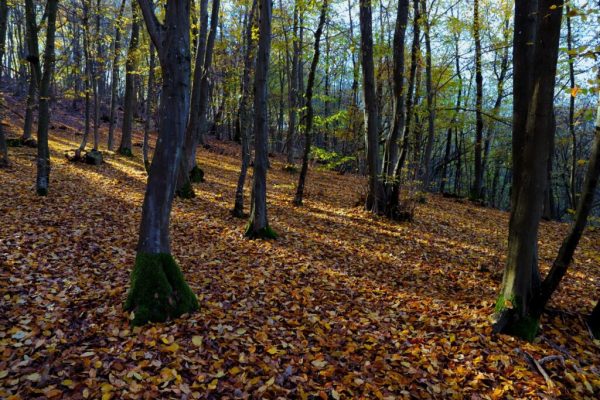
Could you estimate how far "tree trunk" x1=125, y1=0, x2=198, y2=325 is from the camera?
4340 mm

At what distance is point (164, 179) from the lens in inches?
176

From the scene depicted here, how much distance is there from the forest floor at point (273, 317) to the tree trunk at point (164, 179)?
0.27 m

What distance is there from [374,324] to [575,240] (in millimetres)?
2695

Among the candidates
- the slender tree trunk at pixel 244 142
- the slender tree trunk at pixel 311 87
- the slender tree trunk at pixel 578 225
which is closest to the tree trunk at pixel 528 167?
the slender tree trunk at pixel 578 225

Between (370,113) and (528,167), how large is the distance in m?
6.81

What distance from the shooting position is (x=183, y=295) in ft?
15.7

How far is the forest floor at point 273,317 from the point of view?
3.74 m

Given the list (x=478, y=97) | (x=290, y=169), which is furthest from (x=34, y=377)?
(x=478, y=97)

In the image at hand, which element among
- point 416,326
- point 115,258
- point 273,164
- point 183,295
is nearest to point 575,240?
point 416,326

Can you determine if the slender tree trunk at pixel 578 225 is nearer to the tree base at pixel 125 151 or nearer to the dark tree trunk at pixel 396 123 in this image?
the dark tree trunk at pixel 396 123

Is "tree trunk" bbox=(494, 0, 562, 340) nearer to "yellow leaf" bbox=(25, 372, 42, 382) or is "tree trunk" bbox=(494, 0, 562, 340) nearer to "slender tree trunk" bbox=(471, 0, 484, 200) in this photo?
"yellow leaf" bbox=(25, 372, 42, 382)

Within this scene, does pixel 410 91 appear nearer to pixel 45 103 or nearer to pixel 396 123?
pixel 396 123

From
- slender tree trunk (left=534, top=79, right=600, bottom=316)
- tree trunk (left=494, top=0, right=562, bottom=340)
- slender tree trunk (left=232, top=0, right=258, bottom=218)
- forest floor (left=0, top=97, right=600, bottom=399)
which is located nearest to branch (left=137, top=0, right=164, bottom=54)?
forest floor (left=0, top=97, right=600, bottom=399)

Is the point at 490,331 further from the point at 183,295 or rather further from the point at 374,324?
the point at 183,295
